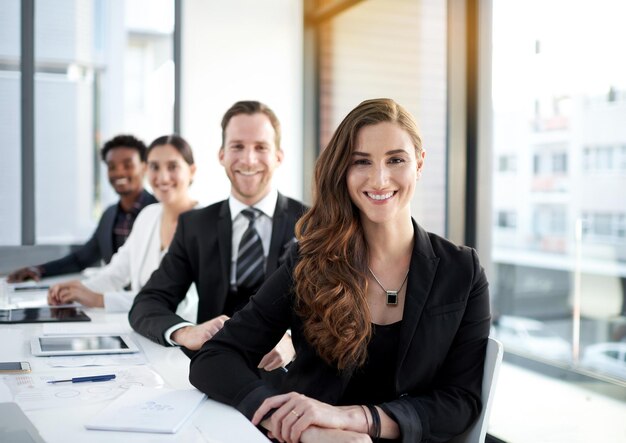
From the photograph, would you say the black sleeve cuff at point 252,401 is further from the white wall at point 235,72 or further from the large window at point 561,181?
the white wall at point 235,72

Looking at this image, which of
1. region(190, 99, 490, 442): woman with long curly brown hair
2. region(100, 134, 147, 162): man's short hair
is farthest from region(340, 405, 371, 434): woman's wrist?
region(100, 134, 147, 162): man's short hair

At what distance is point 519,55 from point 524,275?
2379 millimetres

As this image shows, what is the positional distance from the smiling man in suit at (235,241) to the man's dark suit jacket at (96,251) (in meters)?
Result: 1.84

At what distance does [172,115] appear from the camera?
5523 millimetres

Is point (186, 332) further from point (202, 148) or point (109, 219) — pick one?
point (202, 148)

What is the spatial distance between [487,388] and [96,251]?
352 centimetres

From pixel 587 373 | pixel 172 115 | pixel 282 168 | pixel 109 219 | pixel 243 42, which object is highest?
pixel 243 42

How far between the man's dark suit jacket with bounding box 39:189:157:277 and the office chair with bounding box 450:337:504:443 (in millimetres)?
3161

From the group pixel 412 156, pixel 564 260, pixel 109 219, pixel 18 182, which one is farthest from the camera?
pixel 564 260

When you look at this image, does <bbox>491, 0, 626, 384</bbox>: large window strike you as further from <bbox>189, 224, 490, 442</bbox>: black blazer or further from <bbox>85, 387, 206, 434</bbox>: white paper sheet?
<bbox>85, 387, 206, 434</bbox>: white paper sheet

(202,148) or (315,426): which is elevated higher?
(202,148)

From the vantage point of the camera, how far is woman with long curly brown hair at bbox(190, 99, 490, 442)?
1.68 metres

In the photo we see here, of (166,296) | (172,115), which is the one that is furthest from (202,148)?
(166,296)

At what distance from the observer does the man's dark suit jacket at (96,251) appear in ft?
14.5
